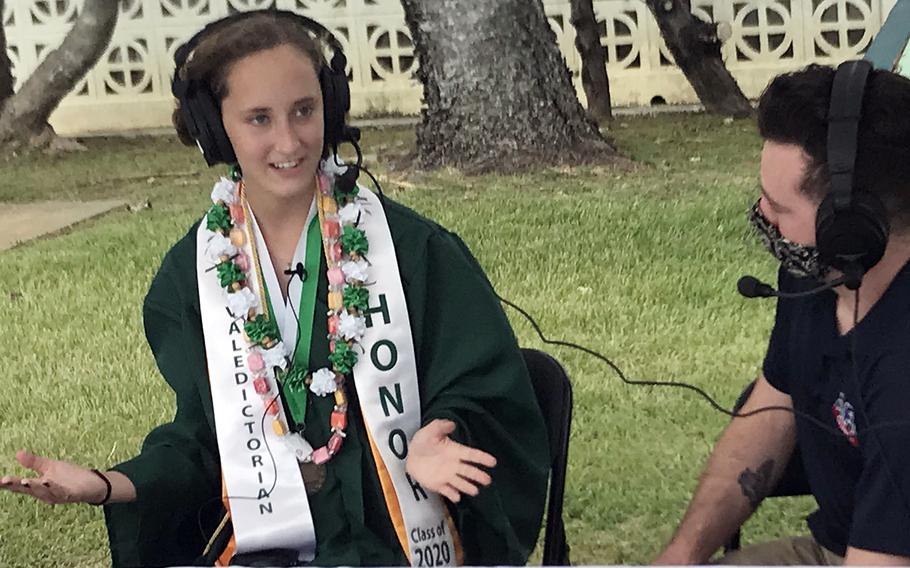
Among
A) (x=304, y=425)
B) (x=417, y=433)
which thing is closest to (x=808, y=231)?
(x=417, y=433)

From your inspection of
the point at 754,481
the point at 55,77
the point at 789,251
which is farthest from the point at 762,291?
the point at 55,77

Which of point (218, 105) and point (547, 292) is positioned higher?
point (218, 105)

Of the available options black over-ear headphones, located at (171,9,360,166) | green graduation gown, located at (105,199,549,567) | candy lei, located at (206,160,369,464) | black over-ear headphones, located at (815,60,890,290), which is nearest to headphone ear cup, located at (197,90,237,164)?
black over-ear headphones, located at (171,9,360,166)

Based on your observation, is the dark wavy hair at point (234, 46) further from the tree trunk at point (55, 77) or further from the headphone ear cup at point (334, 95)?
the tree trunk at point (55, 77)

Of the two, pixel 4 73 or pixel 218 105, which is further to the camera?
pixel 4 73

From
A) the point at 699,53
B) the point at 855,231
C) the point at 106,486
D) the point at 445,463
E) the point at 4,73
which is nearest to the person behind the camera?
the point at 855,231

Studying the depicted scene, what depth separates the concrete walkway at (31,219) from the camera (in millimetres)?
3104

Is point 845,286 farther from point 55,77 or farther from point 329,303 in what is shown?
point 55,77

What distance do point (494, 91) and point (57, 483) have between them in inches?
69.7

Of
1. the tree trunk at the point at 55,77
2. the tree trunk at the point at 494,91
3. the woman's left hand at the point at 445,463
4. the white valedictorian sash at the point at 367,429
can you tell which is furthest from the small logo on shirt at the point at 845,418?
the tree trunk at the point at 55,77

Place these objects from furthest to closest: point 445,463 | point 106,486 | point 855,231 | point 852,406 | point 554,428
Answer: point 554,428, point 106,486, point 445,463, point 852,406, point 855,231

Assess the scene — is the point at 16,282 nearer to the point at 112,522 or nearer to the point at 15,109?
the point at 15,109

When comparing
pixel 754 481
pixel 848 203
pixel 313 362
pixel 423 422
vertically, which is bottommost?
pixel 754 481

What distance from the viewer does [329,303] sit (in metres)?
1.78
